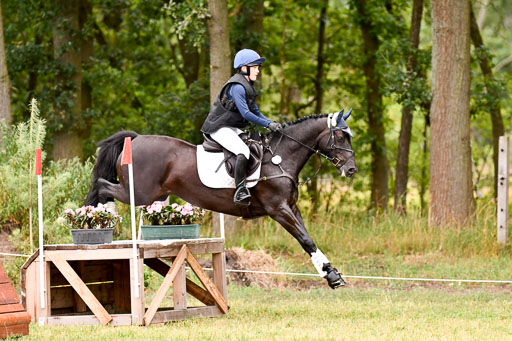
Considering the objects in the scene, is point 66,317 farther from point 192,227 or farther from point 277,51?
point 277,51

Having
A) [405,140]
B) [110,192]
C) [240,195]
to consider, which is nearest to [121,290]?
[110,192]

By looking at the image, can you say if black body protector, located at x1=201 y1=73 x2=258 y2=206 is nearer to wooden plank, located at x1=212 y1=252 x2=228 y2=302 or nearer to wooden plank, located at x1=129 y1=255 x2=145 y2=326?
wooden plank, located at x1=212 y1=252 x2=228 y2=302

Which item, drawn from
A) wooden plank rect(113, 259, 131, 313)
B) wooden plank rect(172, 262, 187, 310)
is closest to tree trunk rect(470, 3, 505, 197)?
wooden plank rect(113, 259, 131, 313)

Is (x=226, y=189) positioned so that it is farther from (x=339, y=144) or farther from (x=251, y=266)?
(x=251, y=266)

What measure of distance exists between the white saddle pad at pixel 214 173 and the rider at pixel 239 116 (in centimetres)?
15

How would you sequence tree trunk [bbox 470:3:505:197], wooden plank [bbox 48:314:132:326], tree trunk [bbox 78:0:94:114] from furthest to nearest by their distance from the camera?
tree trunk [bbox 78:0:94:114], tree trunk [bbox 470:3:505:197], wooden plank [bbox 48:314:132:326]

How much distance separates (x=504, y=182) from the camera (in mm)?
13508

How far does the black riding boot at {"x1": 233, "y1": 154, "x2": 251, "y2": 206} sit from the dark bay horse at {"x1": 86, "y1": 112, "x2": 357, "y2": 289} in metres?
0.22

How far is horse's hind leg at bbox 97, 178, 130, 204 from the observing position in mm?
8820

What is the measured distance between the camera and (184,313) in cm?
834

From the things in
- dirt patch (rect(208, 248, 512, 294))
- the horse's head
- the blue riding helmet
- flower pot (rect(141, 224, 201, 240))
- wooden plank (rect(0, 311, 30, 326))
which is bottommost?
dirt patch (rect(208, 248, 512, 294))

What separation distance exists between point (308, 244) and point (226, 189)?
1091 mm

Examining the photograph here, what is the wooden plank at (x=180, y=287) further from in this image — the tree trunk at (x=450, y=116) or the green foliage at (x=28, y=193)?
the tree trunk at (x=450, y=116)

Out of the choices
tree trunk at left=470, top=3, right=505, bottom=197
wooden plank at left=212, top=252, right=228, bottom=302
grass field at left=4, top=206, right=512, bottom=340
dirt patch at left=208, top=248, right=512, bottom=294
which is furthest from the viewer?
tree trunk at left=470, top=3, right=505, bottom=197
